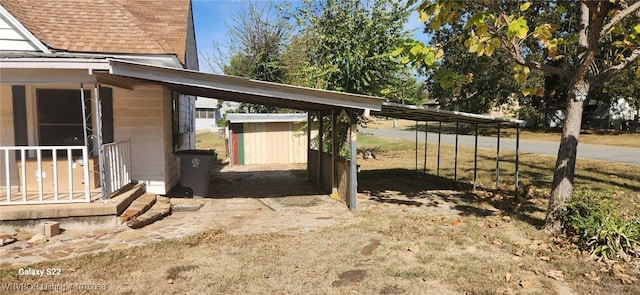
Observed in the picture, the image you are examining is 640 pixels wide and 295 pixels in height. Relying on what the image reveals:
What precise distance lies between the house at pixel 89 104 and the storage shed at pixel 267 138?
301 inches

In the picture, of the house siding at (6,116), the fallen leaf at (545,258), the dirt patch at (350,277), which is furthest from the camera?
the house siding at (6,116)

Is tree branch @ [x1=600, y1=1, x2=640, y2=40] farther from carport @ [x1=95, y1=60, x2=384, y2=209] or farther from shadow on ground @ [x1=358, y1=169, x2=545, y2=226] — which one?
carport @ [x1=95, y1=60, x2=384, y2=209]

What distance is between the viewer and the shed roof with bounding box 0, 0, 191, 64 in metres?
7.85

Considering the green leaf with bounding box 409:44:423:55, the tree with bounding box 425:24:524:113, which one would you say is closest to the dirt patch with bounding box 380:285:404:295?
the green leaf with bounding box 409:44:423:55

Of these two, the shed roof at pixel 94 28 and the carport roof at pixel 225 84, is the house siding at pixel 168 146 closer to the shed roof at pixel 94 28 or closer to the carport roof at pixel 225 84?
the shed roof at pixel 94 28

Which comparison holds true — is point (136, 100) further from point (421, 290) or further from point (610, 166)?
point (610, 166)

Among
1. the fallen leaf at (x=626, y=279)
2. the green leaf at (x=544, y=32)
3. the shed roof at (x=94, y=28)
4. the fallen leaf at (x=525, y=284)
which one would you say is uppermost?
the shed roof at (x=94, y=28)

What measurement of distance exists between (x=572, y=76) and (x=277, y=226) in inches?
209

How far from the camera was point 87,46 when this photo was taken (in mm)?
7879

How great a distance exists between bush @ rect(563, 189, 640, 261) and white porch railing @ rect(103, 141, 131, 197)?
288 inches

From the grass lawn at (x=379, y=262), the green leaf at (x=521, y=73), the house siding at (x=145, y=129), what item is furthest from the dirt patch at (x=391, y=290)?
the house siding at (x=145, y=129)

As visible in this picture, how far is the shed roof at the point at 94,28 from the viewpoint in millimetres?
7852

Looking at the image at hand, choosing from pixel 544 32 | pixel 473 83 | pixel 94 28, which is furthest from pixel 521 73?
pixel 473 83

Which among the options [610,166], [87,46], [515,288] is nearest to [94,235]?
[87,46]
